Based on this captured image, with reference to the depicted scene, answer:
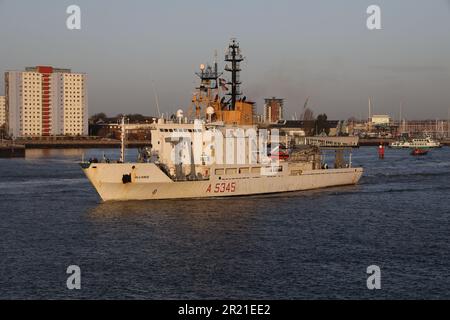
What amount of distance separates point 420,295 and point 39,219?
2184cm

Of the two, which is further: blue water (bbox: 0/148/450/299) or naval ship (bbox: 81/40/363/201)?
naval ship (bbox: 81/40/363/201)

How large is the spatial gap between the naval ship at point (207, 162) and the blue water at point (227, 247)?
1334 mm

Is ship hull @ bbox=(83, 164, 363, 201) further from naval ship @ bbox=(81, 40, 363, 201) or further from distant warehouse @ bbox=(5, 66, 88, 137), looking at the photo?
distant warehouse @ bbox=(5, 66, 88, 137)

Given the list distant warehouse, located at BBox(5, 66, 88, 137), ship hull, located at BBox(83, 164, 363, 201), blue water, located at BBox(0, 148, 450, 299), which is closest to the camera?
blue water, located at BBox(0, 148, 450, 299)

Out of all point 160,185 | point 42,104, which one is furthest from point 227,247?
point 42,104

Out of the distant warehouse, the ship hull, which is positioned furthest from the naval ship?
the distant warehouse

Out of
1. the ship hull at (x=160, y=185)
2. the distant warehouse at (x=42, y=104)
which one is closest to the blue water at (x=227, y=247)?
the ship hull at (x=160, y=185)

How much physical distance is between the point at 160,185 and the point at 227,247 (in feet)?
44.5

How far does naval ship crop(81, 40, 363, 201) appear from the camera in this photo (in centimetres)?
3997

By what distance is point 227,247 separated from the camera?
27.8 m

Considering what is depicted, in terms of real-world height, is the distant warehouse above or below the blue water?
above

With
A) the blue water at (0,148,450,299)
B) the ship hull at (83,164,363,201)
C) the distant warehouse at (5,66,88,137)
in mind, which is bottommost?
the blue water at (0,148,450,299)

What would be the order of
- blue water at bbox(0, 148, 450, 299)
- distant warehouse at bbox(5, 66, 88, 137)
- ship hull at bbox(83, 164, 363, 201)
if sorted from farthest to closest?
distant warehouse at bbox(5, 66, 88, 137) < ship hull at bbox(83, 164, 363, 201) < blue water at bbox(0, 148, 450, 299)

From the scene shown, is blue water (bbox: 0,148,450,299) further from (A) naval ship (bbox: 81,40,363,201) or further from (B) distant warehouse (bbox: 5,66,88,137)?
(B) distant warehouse (bbox: 5,66,88,137)
